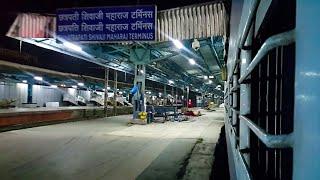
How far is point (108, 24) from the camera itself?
436 inches

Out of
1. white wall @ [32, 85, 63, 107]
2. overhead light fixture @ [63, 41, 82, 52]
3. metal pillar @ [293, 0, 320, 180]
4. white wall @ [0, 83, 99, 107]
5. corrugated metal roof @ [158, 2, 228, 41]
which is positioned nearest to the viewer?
metal pillar @ [293, 0, 320, 180]

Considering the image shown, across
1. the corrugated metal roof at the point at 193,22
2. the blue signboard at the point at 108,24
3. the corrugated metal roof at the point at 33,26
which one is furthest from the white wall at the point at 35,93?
the corrugated metal roof at the point at 193,22

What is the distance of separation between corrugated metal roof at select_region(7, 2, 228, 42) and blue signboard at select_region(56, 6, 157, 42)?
0.75 metres

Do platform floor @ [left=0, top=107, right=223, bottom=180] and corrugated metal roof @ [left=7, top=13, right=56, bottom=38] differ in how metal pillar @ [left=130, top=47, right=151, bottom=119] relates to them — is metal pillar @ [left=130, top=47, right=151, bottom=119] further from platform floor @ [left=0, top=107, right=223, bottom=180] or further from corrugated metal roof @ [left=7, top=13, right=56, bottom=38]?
corrugated metal roof @ [left=7, top=13, right=56, bottom=38]

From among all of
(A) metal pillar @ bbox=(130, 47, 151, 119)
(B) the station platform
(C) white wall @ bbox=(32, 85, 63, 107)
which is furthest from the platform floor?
(C) white wall @ bbox=(32, 85, 63, 107)

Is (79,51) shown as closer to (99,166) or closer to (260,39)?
(99,166)

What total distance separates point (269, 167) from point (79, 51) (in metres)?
15.8

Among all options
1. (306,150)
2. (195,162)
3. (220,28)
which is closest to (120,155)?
(195,162)

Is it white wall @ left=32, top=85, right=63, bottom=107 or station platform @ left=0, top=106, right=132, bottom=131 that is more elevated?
white wall @ left=32, top=85, right=63, bottom=107

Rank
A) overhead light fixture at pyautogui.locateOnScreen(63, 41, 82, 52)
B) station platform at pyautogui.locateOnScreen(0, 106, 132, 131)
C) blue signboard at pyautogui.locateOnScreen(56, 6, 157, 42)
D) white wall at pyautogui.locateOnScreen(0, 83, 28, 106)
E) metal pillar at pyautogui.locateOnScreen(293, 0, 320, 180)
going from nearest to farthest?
metal pillar at pyautogui.locateOnScreen(293, 0, 320, 180)
blue signboard at pyautogui.locateOnScreen(56, 6, 157, 42)
station platform at pyautogui.locateOnScreen(0, 106, 132, 131)
overhead light fixture at pyautogui.locateOnScreen(63, 41, 82, 52)
white wall at pyautogui.locateOnScreen(0, 83, 28, 106)

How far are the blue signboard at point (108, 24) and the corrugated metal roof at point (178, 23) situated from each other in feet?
2.47

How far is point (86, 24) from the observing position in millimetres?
11195

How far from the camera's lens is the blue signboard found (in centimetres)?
1088

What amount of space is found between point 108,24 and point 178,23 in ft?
7.29
